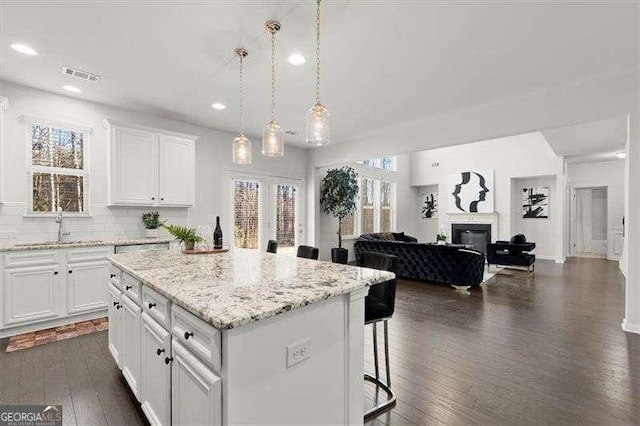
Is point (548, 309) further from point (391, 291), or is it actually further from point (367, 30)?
point (367, 30)

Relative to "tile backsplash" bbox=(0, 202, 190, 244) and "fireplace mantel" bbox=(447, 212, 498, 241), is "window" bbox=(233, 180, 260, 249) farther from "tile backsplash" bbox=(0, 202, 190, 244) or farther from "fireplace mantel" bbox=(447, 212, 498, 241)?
"fireplace mantel" bbox=(447, 212, 498, 241)

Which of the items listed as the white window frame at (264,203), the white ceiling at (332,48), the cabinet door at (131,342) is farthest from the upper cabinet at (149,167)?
the cabinet door at (131,342)

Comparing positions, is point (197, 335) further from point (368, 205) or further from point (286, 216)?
point (368, 205)

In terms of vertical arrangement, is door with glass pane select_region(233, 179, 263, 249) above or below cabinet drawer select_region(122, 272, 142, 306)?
above

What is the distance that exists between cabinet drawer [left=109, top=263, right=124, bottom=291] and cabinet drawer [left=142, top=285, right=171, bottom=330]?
607 millimetres

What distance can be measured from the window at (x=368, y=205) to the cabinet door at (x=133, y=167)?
5.90 metres

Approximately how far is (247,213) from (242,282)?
4634mm

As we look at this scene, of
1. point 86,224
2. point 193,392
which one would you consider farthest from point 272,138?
point 86,224

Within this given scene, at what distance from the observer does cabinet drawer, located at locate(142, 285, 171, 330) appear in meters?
1.52

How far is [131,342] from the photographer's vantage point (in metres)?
2.05

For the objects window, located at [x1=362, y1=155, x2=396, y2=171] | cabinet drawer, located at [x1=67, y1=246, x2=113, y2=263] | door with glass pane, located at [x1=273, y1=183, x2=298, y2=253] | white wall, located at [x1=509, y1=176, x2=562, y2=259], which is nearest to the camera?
cabinet drawer, located at [x1=67, y1=246, x2=113, y2=263]

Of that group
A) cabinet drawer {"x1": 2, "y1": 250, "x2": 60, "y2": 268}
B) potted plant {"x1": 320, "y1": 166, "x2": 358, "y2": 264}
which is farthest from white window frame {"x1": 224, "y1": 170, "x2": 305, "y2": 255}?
cabinet drawer {"x1": 2, "y1": 250, "x2": 60, "y2": 268}

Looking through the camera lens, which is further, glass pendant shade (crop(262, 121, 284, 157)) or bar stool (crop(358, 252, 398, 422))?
glass pendant shade (crop(262, 121, 284, 157))

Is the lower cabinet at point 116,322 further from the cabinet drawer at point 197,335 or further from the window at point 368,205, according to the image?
the window at point 368,205
